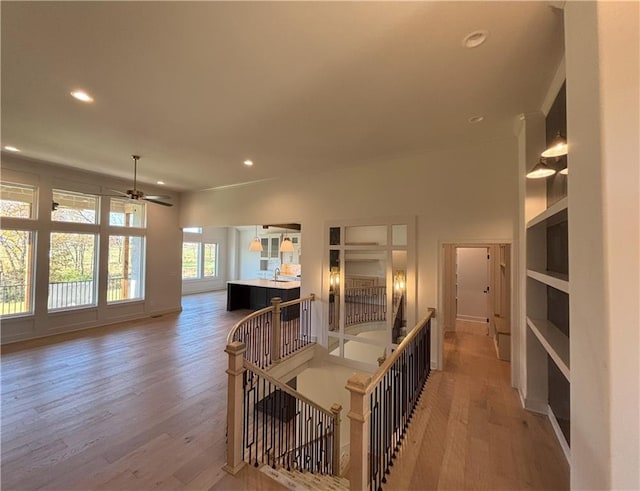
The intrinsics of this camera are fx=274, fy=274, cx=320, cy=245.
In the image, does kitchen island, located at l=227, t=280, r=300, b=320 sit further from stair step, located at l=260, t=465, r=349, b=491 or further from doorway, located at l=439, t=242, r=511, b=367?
stair step, located at l=260, t=465, r=349, b=491

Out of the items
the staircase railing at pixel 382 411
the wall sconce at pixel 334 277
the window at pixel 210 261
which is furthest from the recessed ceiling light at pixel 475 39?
the window at pixel 210 261

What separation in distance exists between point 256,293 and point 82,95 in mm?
6127

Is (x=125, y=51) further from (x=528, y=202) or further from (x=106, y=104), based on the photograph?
(x=528, y=202)

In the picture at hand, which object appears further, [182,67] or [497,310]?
[497,310]

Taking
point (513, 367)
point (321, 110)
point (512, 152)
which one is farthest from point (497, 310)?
point (321, 110)

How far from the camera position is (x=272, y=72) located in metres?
2.35

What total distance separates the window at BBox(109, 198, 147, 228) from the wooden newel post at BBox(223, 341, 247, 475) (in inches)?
233

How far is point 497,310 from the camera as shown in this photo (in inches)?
224

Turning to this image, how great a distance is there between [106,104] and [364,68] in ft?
8.92

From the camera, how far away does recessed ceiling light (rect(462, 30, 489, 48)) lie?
190 cm

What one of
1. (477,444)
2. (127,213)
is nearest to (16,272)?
(127,213)

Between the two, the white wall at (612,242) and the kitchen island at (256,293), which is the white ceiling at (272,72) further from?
the kitchen island at (256,293)

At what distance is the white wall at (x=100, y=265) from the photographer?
5.11 meters

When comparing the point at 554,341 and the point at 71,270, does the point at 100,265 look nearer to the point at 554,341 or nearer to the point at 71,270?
the point at 71,270
